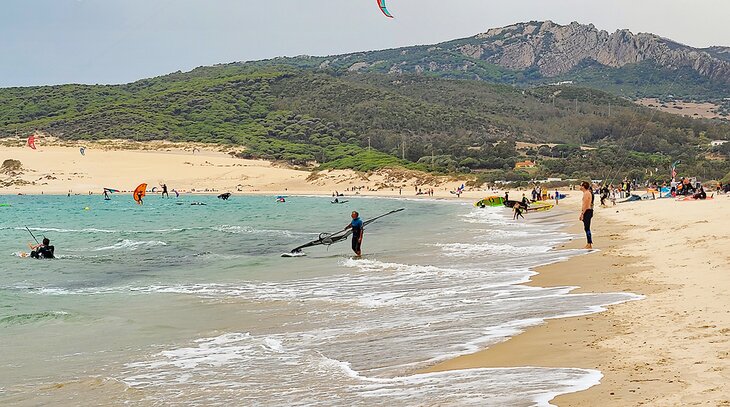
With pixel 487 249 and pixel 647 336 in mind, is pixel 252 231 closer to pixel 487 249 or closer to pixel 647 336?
pixel 487 249

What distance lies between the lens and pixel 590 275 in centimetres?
1277

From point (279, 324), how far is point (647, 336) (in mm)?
4812

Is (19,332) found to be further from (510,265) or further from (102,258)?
(102,258)

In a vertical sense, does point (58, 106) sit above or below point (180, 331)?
above

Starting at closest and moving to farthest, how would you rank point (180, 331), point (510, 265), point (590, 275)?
point (180, 331) < point (590, 275) < point (510, 265)

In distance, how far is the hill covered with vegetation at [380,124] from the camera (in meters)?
91.1

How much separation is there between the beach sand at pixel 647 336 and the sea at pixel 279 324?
0.32m

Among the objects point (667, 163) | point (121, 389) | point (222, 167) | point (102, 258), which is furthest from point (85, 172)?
point (121, 389)

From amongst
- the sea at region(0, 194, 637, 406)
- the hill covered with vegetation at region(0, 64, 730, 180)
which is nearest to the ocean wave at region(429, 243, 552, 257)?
the sea at region(0, 194, 637, 406)

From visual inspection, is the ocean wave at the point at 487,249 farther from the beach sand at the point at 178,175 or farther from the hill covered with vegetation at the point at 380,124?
the hill covered with vegetation at the point at 380,124

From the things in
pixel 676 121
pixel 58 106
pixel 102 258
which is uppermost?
pixel 58 106

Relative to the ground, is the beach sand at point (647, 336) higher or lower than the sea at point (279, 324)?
higher

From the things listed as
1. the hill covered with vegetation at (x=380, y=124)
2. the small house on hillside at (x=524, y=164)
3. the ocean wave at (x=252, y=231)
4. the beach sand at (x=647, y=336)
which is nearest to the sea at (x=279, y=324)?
the beach sand at (x=647, y=336)

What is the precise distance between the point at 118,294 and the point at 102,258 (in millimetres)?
8126
